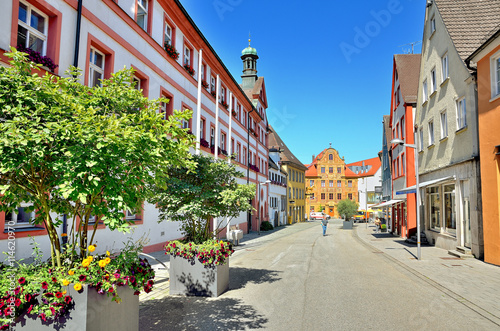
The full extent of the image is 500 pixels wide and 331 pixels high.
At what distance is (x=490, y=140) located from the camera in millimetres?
12961

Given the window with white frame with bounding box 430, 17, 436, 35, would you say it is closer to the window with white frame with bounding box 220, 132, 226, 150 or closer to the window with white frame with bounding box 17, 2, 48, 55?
the window with white frame with bounding box 220, 132, 226, 150

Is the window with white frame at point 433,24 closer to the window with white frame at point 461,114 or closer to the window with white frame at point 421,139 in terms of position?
the window with white frame at point 421,139

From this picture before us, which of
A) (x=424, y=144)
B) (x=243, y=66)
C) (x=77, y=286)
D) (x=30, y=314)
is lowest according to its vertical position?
(x=30, y=314)

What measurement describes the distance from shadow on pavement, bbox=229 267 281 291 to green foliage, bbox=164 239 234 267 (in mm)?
Result: 1228

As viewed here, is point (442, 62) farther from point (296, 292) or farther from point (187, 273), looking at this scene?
point (187, 273)

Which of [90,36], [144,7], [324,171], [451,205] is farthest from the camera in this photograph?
[324,171]

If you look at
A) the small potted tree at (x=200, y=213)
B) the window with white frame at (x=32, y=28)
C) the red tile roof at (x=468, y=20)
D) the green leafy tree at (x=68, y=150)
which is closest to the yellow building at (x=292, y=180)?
the red tile roof at (x=468, y=20)

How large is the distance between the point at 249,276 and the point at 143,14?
11.8m

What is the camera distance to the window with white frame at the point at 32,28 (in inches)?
364

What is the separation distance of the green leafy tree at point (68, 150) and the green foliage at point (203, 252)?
3540 millimetres

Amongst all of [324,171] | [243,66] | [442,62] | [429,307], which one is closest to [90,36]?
[429,307]

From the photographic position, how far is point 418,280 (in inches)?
404

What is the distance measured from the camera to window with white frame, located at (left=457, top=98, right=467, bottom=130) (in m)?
15.5

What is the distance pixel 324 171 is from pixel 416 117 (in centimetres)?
6044
